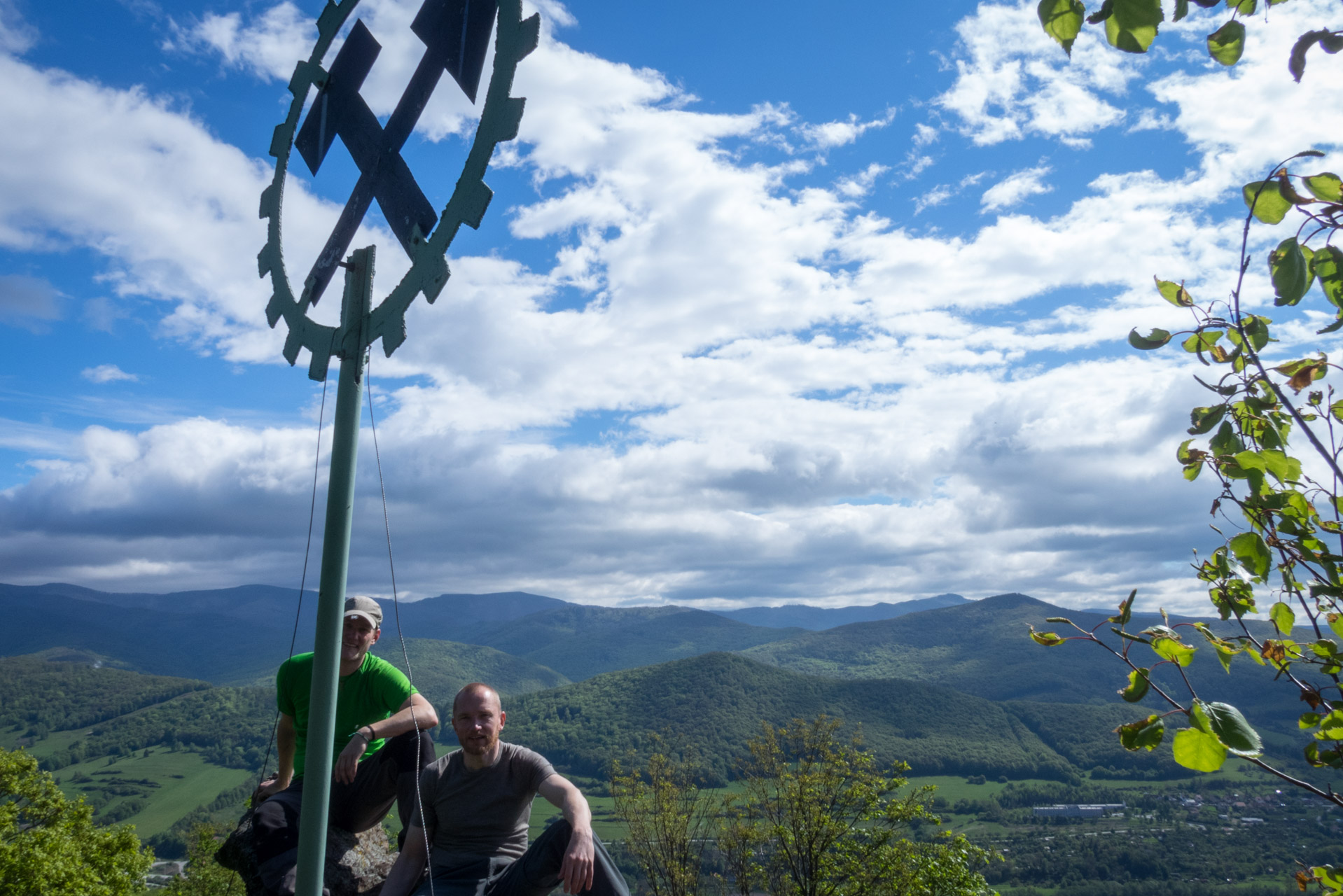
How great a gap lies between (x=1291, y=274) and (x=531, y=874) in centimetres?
355

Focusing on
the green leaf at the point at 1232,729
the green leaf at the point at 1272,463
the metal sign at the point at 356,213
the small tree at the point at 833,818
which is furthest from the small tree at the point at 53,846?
the green leaf at the point at 1272,463

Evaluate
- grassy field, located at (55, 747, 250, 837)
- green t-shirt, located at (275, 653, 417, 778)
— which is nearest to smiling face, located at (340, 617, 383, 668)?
green t-shirt, located at (275, 653, 417, 778)

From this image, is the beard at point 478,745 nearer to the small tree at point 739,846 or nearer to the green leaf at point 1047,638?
the green leaf at point 1047,638

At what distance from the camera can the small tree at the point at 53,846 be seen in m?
18.1

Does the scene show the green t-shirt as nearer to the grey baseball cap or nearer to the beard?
the grey baseball cap

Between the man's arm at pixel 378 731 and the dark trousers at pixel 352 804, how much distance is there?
8 centimetres

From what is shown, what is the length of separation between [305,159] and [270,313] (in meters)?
0.74

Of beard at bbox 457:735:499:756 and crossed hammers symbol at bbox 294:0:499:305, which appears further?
beard at bbox 457:735:499:756

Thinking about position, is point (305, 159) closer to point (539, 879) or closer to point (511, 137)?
point (511, 137)

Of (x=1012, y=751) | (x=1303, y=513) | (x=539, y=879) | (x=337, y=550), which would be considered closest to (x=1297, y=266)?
(x=1303, y=513)

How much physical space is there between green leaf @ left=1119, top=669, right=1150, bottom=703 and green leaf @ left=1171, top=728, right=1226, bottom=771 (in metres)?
0.27

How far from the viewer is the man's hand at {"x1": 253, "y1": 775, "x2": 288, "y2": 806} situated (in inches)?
188

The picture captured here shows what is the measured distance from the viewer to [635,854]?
29.9m

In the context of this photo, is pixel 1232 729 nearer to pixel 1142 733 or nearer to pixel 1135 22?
pixel 1142 733
